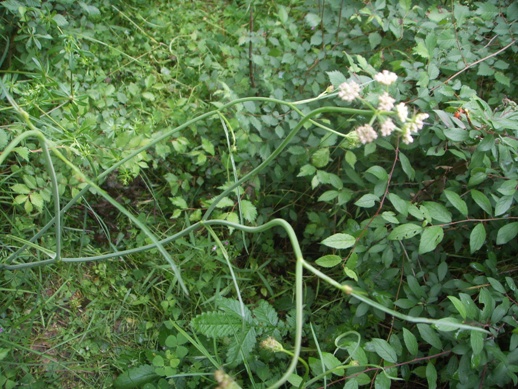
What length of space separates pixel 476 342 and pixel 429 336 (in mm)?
146

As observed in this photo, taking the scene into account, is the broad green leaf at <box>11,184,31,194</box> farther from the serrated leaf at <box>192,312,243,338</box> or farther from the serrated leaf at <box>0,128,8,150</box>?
the serrated leaf at <box>192,312,243,338</box>

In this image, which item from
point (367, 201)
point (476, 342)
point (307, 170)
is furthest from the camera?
point (307, 170)

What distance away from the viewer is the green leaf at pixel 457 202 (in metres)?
1.34

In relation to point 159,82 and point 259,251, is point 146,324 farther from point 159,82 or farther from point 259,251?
point 159,82

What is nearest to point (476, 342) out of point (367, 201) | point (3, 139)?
point (367, 201)

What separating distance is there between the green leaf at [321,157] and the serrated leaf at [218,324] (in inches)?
22.0

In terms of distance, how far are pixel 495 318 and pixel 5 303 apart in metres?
1.45

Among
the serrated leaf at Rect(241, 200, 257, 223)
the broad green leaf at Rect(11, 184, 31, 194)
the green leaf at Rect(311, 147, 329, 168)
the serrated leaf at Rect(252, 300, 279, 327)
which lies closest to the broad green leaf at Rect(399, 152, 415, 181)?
the green leaf at Rect(311, 147, 329, 168)

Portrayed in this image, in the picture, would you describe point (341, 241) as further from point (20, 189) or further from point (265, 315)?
point (20, 189)

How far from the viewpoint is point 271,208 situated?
186 cm

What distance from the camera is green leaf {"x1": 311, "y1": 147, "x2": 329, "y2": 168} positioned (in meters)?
1.57

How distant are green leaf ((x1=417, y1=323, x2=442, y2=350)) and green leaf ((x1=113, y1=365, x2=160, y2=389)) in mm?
829

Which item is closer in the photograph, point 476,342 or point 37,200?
point 476,342

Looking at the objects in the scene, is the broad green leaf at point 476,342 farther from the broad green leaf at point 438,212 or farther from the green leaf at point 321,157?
the green leaf at point 321,157
